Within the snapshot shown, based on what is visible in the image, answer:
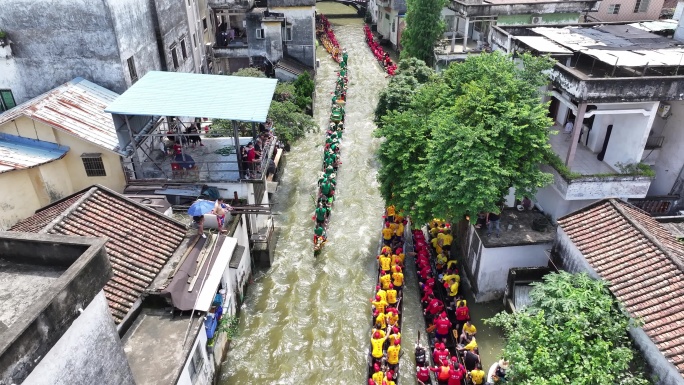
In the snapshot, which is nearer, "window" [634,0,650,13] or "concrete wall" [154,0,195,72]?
"concrete wall" [154,0,195,72]

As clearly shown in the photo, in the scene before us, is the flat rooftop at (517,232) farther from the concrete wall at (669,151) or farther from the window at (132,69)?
the window at (132,69)

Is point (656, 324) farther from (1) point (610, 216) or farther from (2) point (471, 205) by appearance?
(2) point (471, 205)

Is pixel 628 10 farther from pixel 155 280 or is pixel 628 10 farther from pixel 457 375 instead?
pixel 155 280

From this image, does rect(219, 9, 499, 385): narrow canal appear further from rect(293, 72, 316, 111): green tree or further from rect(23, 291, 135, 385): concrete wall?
rect(23, 291, 135, 385): concrete wall

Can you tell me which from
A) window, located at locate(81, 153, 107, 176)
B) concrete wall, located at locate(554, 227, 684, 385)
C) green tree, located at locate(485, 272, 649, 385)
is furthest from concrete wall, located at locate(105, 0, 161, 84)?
concrete wall, located at locate(554, 227, 684, 385)

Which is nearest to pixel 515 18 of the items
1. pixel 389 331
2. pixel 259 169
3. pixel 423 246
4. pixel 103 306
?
pixel 423 246

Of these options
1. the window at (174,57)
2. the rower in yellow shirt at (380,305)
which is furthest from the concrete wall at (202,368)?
the window at (174,57)
